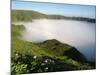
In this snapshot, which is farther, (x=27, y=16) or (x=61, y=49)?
(x=61, y=49)

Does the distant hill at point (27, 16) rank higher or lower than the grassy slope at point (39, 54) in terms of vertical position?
higher

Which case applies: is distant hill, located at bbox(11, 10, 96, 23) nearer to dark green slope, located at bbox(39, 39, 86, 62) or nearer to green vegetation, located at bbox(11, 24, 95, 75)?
green vegetation, located at bbox(11, 24, 95, 75)

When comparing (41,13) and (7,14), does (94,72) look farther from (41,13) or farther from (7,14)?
(7,14)

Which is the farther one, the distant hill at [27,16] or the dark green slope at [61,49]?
the dark green slope at [61,49]

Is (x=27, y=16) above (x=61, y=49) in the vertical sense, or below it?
above

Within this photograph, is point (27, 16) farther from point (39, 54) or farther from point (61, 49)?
point (61, 49)

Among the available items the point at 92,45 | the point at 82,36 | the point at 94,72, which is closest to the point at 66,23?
the point at 82,36

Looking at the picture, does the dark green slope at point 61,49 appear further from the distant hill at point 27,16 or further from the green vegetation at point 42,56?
the distant hill at point 27,16

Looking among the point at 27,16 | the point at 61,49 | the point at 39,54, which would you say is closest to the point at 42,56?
the point at 39,54

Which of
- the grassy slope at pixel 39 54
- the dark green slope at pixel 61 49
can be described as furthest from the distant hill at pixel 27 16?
the dark green slope at pixel 61 49
